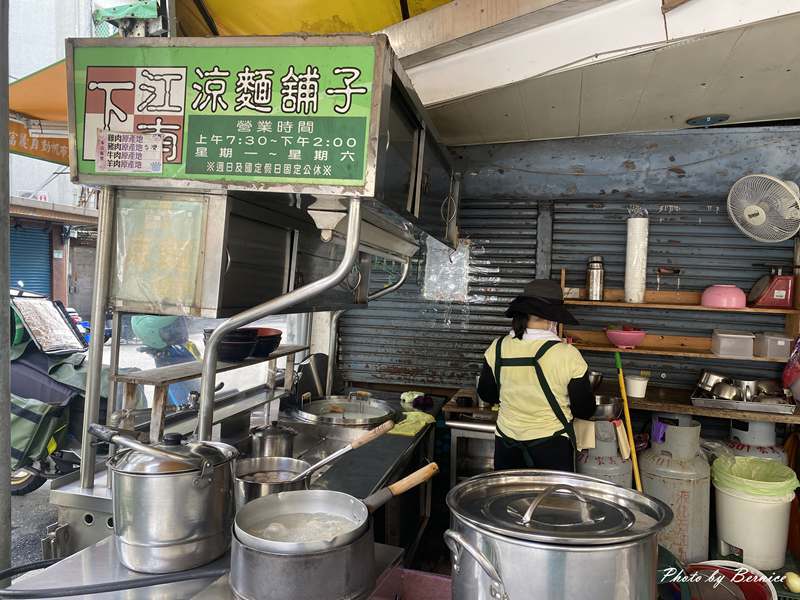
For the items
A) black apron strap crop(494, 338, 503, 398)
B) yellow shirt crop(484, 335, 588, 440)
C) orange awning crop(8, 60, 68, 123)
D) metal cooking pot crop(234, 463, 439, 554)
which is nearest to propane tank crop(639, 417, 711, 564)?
yellow shirt crop(484, 335, 588, 440)

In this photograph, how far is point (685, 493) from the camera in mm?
4230

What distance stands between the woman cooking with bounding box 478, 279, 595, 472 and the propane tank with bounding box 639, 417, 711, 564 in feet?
3.86

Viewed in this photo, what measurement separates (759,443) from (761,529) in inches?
28.2

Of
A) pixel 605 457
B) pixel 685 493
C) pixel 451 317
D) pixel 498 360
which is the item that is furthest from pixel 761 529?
pixel 451 317

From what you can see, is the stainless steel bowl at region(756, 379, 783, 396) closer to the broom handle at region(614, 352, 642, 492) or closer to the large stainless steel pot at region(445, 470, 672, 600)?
the broom handle at region(614, 352, 642, 492)

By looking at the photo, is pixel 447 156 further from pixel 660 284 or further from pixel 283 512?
pixel 283 512

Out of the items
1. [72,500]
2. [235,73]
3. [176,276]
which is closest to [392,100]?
[235,73]

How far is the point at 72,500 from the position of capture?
82.4 inches

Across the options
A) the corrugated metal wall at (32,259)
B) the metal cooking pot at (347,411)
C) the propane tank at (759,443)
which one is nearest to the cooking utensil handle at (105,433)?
the metal cooking pot at (347,411)

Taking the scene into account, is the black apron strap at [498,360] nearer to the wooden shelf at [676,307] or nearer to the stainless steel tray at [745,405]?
the wooden shelf at [676,307]

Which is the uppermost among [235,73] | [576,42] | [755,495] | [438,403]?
[576,42]

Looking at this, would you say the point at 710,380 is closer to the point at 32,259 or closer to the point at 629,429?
the point at 629,429

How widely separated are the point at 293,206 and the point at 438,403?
2966 mm

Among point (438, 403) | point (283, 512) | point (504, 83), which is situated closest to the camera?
point (283, 512)
